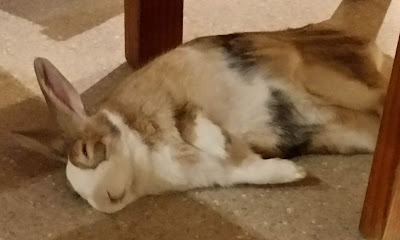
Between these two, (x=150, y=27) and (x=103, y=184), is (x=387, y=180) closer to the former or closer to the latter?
(x=103, y=184)

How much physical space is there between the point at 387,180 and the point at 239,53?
0.38m

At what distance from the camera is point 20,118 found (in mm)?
1525

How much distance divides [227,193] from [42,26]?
0.77m

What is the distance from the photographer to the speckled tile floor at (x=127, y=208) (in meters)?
1.24

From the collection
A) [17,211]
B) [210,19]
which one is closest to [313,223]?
[17,211]

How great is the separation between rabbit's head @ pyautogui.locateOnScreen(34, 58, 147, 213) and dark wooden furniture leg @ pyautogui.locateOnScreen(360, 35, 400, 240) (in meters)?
0.38

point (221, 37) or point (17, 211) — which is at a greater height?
point (221, 37)

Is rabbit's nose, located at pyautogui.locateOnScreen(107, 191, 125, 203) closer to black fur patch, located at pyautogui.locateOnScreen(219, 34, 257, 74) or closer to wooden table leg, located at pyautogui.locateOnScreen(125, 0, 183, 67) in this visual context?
Result: black fur patch, located at pyautogui.locateOnScreen(219, 34, 257, 74)

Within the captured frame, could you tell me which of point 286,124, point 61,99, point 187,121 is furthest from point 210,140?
point 61,99

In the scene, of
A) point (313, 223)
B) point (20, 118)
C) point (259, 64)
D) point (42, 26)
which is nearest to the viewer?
point (313, 223)

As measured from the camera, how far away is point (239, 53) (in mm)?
1376

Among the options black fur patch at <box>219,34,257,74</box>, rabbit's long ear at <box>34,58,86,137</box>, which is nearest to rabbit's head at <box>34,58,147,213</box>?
rabbit's long ear at <box>34,58,86,137</box>

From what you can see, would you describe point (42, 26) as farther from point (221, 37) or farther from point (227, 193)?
point (227, 193)

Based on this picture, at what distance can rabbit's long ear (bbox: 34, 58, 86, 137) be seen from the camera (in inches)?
50.1
